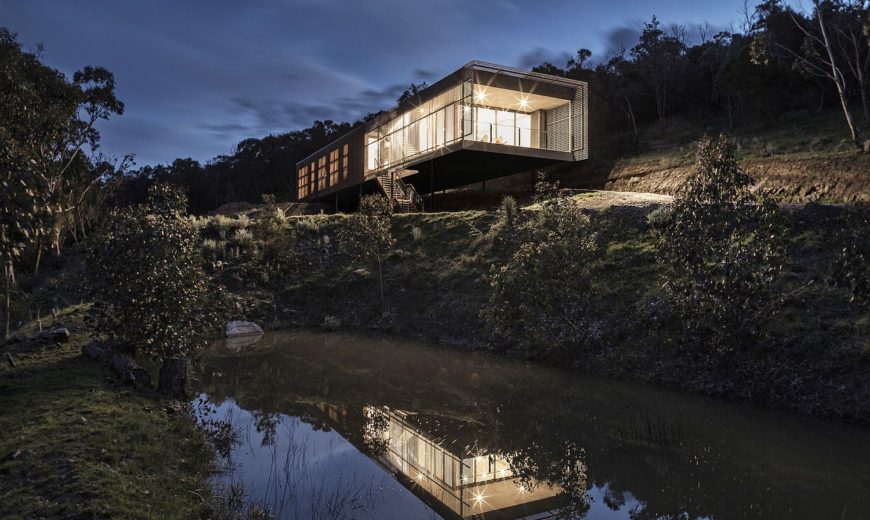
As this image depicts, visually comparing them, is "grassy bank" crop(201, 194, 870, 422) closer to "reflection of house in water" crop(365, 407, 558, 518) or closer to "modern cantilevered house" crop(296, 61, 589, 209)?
"modern cantilevered house" crop(296, 61, 589, 209)

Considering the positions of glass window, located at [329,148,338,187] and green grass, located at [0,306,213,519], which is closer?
green grass, located at [0,306,213,519]

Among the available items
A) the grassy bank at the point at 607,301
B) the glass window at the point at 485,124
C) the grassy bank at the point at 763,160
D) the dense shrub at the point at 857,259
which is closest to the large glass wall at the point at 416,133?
the glass window at the point at 485,124

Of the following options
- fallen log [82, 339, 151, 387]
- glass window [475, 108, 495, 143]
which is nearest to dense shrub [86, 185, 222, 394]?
fallen log [82, 339, 151, 387]

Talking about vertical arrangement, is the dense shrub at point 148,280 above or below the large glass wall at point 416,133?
below

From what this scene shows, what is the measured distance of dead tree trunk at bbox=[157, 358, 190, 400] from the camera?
1003 centimetres

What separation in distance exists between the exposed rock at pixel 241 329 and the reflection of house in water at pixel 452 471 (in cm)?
1228

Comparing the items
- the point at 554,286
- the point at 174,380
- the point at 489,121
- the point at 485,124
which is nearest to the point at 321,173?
the point at 489,121

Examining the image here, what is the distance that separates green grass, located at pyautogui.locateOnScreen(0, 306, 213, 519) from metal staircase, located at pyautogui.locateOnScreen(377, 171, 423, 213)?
76.3 ft

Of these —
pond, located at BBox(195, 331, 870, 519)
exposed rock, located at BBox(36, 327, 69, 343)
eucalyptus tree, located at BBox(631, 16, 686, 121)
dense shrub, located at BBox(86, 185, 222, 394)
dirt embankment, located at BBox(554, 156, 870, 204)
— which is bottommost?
pond, located at BBox(195, 331, 870, 519)

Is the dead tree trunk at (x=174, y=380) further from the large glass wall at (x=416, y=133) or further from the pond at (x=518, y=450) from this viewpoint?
the large glass wall at (x=416, y=133)

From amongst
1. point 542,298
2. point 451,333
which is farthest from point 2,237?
point 451,333

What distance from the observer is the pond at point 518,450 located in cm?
640

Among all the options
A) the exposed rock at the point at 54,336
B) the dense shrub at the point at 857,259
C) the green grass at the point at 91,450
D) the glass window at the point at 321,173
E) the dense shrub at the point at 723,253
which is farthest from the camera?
the glass window at the point at 321,173

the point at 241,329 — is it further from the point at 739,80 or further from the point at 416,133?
the point at 739,80
